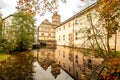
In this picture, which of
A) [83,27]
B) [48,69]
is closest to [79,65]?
[48,69]

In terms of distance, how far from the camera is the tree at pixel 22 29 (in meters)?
25.3

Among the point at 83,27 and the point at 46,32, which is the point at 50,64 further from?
the point at 46,32

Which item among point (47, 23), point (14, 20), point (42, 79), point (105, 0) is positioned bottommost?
point (42, 79)

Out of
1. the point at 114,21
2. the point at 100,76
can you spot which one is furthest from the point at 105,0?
the point at 100,76

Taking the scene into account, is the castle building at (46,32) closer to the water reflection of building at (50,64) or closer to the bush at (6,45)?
the bush at (6,45)

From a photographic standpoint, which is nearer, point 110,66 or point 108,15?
point 110,66

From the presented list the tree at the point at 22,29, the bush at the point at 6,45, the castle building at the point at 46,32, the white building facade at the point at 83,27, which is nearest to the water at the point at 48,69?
the white building facade at the point at 83,27

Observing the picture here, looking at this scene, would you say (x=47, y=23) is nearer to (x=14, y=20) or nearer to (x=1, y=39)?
(x=14, y=20)

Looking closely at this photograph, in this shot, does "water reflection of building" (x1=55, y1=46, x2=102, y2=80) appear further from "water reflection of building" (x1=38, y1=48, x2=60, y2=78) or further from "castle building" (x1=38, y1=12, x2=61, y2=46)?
"castle building" (x1=38, y1=12, x2=61, y2=46)

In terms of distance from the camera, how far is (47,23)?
68438mm

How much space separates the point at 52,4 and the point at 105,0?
229 cm

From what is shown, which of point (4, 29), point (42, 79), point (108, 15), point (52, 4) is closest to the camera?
point (52, 4)

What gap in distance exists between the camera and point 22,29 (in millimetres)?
26281

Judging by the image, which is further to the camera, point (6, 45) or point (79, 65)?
point (6, 45)
